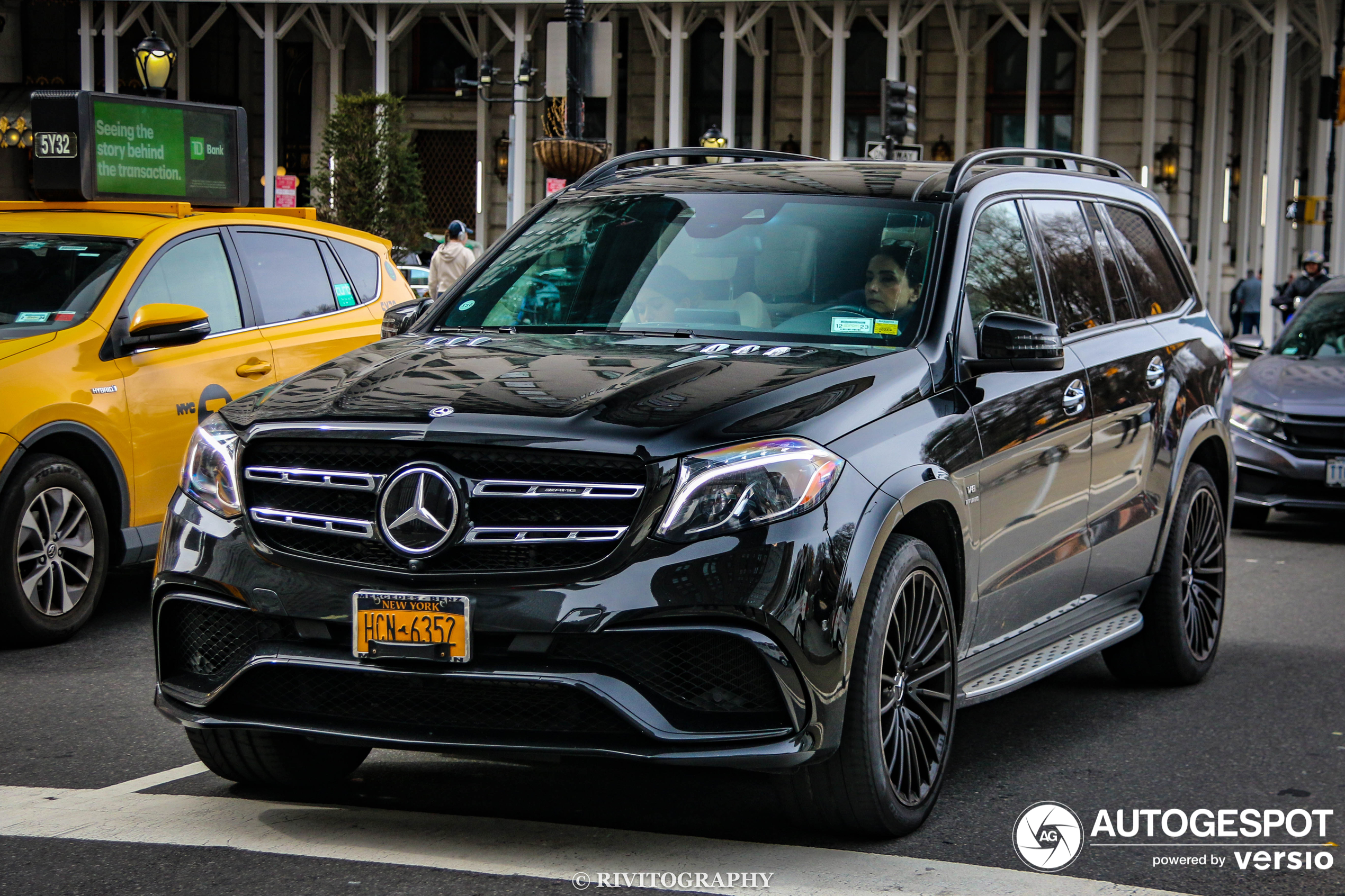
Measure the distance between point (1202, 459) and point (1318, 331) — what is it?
6101 mm

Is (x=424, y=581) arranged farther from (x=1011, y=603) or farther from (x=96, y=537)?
(x=96, y=537)

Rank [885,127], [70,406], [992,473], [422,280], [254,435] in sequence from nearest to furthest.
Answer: [254,435]
[992,473]
[70,406]
[885,127]
[422,280]

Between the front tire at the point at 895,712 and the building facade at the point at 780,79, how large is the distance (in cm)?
2977

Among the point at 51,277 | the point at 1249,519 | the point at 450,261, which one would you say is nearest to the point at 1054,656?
the point at 51,277

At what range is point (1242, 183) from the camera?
41812mm

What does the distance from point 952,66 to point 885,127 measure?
58.9 feet

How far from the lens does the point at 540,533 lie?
13.8ft

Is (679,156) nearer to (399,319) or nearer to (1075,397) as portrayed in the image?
(399,319)

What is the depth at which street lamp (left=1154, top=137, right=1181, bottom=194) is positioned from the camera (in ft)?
125

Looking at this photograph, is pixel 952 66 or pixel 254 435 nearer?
pixel 254 435

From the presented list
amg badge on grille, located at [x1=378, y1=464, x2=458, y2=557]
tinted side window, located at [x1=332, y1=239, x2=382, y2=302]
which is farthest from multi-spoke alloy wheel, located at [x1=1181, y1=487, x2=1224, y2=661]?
tinted side window, located at [x1=332, y1=239, x2=382, y2=302]

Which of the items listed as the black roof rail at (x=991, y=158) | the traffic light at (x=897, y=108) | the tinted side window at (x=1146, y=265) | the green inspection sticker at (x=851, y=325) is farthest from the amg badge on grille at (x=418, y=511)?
the traffic light at (x=897, y=108)

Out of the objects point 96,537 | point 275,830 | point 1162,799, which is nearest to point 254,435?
point 275,830

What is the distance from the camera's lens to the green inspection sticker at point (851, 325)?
207 inches
